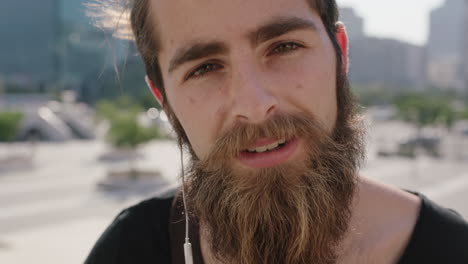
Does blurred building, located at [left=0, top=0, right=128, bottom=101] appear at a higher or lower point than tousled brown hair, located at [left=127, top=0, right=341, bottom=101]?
higher

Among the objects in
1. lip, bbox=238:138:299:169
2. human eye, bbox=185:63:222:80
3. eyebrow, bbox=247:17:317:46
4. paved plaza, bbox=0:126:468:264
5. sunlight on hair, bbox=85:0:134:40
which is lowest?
paved plaza, bbox=0:126:468:264

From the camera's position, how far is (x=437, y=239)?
1.20 m

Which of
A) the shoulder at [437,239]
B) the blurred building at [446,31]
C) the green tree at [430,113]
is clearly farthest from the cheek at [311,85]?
the blurred building at [446,31]

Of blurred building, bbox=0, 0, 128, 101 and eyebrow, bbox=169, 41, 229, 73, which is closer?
eyebrow, bbox=169, 41, 229, 73

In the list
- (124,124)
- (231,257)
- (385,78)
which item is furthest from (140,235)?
(385,78)

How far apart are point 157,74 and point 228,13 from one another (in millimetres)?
359

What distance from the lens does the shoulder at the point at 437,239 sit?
1.17 m

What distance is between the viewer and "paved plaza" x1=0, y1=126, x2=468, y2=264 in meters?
6.77

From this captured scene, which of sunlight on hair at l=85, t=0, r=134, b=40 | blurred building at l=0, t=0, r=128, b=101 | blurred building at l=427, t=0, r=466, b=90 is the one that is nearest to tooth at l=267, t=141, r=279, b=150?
sunlight on hair at l=85, t=0, r=134, b=40

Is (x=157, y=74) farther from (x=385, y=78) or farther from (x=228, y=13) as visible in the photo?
(x=385, y=78)

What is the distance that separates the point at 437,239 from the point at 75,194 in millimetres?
10491

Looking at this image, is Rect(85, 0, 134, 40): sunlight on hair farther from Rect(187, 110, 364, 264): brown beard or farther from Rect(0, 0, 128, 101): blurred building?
Rect(0, 0, 128, 101): blurred building

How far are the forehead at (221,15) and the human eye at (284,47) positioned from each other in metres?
0.07

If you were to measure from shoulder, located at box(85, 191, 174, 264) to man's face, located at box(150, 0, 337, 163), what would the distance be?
1.19 feet
